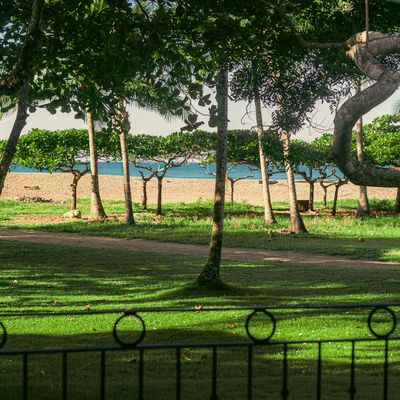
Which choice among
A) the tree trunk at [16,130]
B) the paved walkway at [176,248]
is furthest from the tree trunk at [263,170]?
the tree trunk at [16,130]

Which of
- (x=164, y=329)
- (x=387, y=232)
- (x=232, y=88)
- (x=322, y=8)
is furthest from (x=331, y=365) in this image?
(x=387, y=232)

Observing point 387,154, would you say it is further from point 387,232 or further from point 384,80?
point 384,80

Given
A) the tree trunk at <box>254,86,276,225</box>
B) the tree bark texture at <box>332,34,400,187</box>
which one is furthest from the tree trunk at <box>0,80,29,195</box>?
the tree trunk at <box>254,86,276,225</box>

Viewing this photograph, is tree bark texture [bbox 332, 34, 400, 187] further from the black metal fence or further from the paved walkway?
the paved walkway

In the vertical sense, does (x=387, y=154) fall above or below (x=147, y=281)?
above

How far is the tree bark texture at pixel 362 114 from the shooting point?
731cm

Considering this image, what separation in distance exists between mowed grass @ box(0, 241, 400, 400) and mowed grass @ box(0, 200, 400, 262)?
4159mm

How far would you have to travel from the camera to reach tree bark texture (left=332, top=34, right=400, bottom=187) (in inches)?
288

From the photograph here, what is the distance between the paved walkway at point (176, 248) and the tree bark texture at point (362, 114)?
11.7m

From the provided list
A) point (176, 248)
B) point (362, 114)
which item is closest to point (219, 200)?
point (362, 114)

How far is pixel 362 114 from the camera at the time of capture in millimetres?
7430

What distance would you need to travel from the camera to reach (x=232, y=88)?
1534 cm

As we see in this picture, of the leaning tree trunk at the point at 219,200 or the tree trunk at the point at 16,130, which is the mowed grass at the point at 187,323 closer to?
the leaning tree trunk at the point at 219,200

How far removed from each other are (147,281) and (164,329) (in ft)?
16.8
